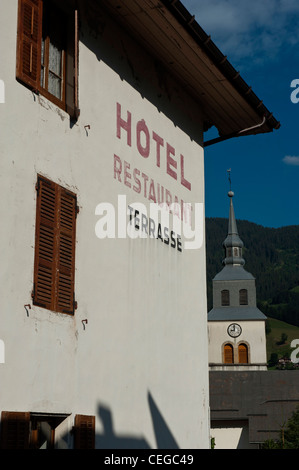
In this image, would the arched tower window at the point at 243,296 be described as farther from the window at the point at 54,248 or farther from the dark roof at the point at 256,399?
the window at the point at 54,248

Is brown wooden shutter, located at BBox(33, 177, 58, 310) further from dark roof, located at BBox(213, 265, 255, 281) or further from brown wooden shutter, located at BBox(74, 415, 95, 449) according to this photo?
dark roof, located at BBox(213, 265, 255, 281)

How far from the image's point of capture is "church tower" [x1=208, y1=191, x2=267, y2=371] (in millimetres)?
83125

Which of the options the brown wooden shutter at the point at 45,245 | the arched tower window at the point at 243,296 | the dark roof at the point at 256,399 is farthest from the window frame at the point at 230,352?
the brown wooden shutter at the point at 45,245

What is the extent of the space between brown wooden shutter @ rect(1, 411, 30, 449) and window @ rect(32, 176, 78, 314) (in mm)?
1251

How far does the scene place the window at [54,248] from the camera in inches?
331

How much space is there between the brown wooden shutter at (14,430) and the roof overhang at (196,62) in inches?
221

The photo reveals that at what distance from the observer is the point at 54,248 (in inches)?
342

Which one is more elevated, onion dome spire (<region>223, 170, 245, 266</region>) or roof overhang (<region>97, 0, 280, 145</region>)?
onion dome spire (<region>223, 170, 245, 266</region>)

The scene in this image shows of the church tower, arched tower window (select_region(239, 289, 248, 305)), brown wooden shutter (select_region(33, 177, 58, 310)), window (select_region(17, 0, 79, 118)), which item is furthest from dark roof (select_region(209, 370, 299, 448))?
brown wooden shutter (select_region(33, 177, 58, 310))

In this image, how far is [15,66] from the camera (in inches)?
331

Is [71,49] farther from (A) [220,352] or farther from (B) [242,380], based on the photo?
(A) [220,352]

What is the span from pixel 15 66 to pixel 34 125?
0.69 m

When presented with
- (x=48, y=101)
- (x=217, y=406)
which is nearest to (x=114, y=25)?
(x=48, y=101)

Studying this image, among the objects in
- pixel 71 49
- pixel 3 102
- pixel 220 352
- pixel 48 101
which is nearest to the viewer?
pixel 3 102
